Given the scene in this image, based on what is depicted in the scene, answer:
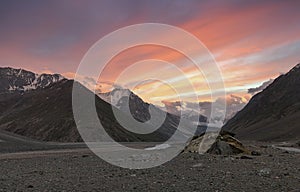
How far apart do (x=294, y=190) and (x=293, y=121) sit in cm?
19351

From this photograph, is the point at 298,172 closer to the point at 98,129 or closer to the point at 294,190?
the point at 294,190

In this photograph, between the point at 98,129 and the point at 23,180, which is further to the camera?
the point at 98,129

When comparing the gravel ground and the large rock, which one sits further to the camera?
the large rock

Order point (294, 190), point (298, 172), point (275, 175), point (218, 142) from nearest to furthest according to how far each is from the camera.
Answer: point (294, 190), point (275, 175), point (298, 172), point (218, 142)

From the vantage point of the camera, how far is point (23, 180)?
2541cm

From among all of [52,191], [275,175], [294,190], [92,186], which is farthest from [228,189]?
[52,191]

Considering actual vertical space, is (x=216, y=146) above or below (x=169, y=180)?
above

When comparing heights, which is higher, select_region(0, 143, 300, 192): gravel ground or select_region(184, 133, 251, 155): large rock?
select_region(184, 133, 251, 155): large rock

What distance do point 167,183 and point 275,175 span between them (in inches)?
299

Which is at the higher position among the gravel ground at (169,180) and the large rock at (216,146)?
the large rock at (216,146)

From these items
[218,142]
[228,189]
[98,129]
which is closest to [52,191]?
[228,189]

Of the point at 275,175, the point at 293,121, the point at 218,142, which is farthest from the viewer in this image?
the point at 293,121

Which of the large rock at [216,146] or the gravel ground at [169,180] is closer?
the gravel ground at [169,180]

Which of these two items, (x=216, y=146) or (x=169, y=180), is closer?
(x=169, y=180)
